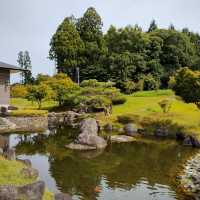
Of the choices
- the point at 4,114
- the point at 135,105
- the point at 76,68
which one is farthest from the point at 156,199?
the point at 76,68

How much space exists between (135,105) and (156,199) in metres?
35.2

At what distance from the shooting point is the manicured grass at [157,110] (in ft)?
124

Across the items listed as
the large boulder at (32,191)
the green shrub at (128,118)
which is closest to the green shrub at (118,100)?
the green shrub at (128,118)

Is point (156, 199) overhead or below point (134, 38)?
below

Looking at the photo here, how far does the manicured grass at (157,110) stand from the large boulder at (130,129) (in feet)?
7.25

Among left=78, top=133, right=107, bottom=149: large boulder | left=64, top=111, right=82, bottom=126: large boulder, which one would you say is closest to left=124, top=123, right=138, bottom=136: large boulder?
left=78, top=133, right=107, bottom=149: large boulder

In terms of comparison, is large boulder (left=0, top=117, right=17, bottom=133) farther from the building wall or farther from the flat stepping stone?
the flat stepping stone

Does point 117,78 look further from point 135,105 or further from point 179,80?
point 179,80

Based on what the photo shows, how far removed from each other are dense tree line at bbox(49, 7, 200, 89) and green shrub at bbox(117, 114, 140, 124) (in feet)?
76.0

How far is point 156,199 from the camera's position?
1834cm

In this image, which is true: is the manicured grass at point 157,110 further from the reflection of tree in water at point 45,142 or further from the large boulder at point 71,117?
the reflection of tree in water at point 45,142

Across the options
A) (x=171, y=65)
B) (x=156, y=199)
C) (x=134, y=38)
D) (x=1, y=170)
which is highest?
(x=134, y=38)

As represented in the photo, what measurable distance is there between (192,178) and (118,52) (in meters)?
52.8

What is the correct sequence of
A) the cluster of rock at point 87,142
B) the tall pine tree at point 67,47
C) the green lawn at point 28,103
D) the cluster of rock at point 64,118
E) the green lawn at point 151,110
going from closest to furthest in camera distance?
1. the cluster of rock at point 87,142
2. the green lawn at point 151,110
3. the cluster of rock at point 64,118
4. the green lawn at point 28,103
5. the tall pine tree at point 67,47
